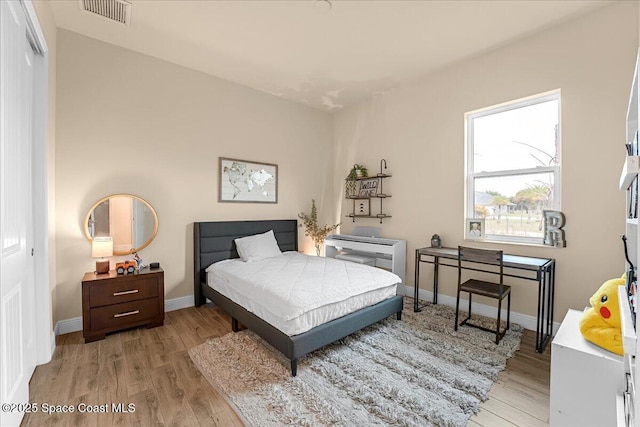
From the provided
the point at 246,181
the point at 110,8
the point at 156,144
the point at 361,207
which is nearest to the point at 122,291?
the point at 156,144

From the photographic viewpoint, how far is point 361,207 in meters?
4.64

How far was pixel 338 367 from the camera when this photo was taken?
2.16 m

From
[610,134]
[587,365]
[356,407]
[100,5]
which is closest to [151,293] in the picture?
[356,407]

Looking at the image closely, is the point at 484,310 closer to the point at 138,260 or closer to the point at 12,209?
the point at 138,260

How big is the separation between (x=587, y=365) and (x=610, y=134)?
2118 millimetres

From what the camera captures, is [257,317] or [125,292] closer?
[257,317]

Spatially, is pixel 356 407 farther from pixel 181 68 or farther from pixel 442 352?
pixel 181 68

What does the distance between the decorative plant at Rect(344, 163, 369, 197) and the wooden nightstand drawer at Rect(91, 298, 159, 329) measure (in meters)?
3.14

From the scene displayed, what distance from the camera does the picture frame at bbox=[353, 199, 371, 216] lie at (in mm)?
4539

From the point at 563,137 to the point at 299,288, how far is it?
113 inches

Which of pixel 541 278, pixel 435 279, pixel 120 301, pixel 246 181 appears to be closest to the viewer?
pixel 541 278

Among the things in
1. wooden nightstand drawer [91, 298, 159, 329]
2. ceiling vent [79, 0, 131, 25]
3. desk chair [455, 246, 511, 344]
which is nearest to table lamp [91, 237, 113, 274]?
wooden nightstand drawer [91, 298, 159, 329]

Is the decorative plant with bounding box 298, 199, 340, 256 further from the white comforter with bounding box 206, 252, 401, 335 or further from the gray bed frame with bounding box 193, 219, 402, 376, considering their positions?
the white comforter with bounding box 206, 252, 401, 335

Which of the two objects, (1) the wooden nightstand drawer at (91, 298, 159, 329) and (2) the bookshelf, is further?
(1) the wooden nightstand drawer at (91, 298, 159, 329)
